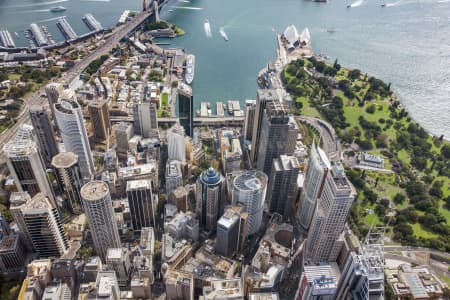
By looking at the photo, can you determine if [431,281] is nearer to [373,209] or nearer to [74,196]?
[373,209]

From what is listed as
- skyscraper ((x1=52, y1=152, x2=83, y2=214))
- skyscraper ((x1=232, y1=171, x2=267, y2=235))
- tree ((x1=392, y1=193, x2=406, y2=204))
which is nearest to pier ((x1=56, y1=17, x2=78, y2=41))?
skyscraper ((x1=52, y1=152, x2=83, y2=214))

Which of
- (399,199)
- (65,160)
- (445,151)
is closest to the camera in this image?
(65,160)

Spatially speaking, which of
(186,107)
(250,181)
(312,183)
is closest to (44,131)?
(186,107)

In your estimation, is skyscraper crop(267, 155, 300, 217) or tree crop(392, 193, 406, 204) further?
tree crop(392, 193, 406, 204)

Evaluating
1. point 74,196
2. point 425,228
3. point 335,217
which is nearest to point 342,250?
point 335,217

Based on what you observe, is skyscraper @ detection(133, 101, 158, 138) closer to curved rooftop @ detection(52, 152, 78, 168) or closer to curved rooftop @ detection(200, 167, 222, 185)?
curved rooftop @ detection(52, 152, 78, 168)

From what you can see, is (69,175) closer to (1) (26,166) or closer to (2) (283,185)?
(1) (26,166)
